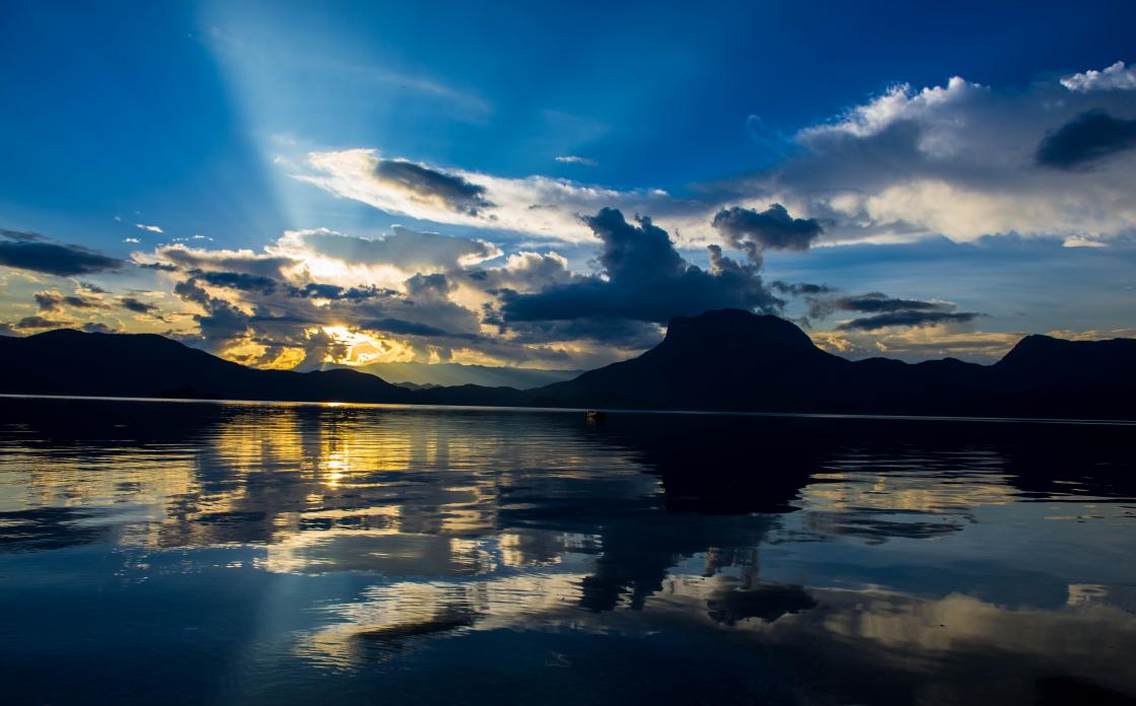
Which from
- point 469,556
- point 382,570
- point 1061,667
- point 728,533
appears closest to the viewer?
point 1061,667

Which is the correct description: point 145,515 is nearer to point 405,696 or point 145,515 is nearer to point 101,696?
point 101,696

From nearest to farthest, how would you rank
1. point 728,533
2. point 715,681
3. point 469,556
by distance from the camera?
point 715,681, point 469,556, point 728,533

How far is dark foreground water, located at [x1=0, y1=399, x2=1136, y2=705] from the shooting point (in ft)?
34.9

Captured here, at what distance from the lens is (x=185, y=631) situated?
493 inches

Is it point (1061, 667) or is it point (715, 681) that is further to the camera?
point (1061, 667)

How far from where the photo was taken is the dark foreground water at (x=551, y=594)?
1064 cm

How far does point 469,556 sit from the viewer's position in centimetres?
1881

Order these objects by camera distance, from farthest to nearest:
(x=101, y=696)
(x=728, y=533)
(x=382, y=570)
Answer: (x=728, y=533), (x=382, y=570), (x=101, y=696)

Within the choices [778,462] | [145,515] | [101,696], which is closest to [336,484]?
[145,515]

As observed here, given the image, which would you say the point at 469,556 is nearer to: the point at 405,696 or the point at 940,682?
the point at 405,696

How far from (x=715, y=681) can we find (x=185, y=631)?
930cm

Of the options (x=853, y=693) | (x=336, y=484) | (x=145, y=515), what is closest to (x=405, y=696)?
(x=853, y=693)

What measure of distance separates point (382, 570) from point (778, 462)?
42273 mm

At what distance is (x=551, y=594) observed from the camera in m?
15.5
